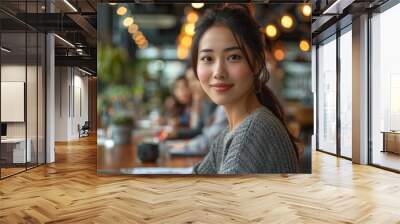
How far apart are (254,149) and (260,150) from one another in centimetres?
8

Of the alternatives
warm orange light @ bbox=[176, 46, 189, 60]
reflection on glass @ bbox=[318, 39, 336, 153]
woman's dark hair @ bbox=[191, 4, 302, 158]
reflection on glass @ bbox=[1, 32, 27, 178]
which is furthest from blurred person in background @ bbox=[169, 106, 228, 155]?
reflection on glass @ bbox=[318, 39, 336, 153]

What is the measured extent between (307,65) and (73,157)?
6.04 meters

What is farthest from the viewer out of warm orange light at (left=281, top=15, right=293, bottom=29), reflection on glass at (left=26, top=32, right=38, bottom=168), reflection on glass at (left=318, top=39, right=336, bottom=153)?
reflection on glass at (left=318, top=39, right=336, bottom=153)

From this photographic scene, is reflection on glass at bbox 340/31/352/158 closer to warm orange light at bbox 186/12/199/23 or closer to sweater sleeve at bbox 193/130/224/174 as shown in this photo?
sweater sleeve at bbox 193/130/224/174

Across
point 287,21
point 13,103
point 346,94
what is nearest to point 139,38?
point 287,21

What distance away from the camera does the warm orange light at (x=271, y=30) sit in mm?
4926

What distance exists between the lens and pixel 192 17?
16.2ft

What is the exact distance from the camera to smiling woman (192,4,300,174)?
187 inches

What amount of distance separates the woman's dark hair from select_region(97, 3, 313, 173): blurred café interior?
8 cm

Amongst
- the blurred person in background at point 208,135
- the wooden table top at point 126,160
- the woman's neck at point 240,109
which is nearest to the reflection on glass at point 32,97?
the wooden table top at point 126,160

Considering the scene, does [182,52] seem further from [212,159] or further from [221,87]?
[212,159]

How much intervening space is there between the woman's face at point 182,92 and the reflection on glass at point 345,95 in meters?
4.77

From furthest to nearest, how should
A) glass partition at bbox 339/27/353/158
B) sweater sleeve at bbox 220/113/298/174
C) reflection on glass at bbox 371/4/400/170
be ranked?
1. glass partition at bbox 339/27/353/158
2. reflection on glass at bbox 371/4/400/170
3. sweater sleeve at bbox 220/113/298/174

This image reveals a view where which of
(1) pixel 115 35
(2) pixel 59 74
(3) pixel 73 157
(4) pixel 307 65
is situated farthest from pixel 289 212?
(2) pixel 59 74
